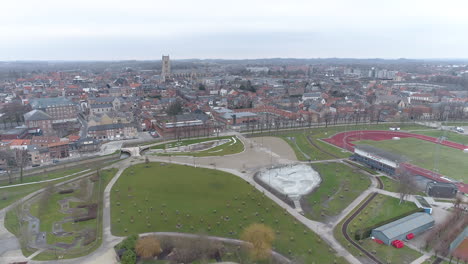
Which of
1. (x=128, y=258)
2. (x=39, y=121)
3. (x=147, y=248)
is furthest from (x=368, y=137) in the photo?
(x=39, y=121)

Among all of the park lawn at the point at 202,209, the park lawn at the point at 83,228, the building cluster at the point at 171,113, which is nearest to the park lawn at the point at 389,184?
the park lawn at the point at 202,209

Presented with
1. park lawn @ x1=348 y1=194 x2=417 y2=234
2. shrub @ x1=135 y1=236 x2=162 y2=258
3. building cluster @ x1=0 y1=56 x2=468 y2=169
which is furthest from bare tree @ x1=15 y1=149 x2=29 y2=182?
park lawn @ x1=348 y1=194 x2=417 y2=234

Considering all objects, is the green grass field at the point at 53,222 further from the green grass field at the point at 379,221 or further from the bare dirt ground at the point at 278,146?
the bare dirt ground at the point at 278,146

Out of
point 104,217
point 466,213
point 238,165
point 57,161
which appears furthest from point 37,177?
point 466,213

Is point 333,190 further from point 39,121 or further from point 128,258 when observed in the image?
point 39,121

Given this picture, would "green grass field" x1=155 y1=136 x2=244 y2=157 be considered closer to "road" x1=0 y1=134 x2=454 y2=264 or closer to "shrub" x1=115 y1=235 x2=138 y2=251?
"road" x1=0 y1=134 x2=454 y2=264
